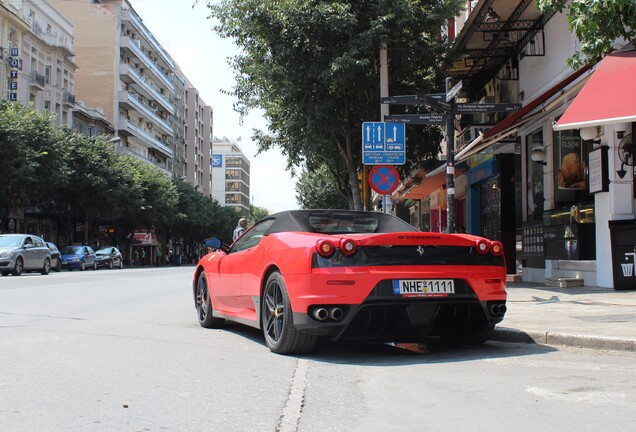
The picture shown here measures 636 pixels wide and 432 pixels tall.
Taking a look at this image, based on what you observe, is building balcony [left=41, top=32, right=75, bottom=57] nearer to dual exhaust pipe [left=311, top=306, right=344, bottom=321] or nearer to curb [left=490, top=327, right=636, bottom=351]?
curb [left=490, top=327, right=636, bottom=351]

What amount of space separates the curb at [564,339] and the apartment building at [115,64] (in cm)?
6638

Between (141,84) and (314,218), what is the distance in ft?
249

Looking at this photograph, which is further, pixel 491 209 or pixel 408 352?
pixel 491 209

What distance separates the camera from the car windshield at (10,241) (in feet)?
85.9

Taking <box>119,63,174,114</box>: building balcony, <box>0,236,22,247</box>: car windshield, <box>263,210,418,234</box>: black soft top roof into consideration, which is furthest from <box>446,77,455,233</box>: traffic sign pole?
<box>119,63,174,114</box>: building balcony

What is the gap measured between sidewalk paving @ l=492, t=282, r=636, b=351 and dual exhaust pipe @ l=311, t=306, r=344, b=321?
2320 millimetres

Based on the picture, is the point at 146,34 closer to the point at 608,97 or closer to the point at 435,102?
the point at 435,102

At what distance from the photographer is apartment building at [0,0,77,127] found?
46.2m

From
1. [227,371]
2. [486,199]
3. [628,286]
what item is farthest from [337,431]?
[486,199]

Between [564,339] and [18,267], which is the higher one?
[18,267]

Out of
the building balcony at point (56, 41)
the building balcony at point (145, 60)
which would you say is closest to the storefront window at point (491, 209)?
the building balcony at point (56, 41)

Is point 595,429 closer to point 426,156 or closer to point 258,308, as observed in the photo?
point 258,308

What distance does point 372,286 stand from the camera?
19.3 feet

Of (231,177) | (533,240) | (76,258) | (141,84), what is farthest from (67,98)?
(231,177)
